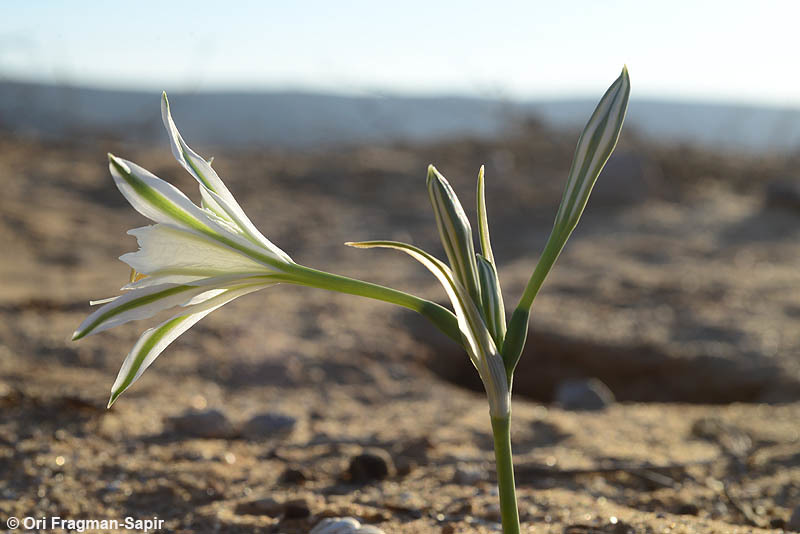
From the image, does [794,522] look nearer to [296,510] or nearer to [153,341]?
[296,510]

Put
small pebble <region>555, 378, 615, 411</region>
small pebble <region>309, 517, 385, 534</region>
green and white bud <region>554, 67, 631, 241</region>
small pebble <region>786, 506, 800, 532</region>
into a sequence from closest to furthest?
1. green and white bud <region>554, 67, 631, 241</region>
2. small pebble <region>309, 517, 385, 534</region>
3. small pebble <region>786, 506, 800, 532</region>
4. small pebble <region>555, 378, 615, 411</region>

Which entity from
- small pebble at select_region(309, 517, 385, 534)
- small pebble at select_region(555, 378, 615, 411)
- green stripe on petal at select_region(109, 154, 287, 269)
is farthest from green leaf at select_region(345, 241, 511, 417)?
small pebble at select_region(555, 378, 615, 411)

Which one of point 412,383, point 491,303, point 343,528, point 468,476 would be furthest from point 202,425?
point 491,303

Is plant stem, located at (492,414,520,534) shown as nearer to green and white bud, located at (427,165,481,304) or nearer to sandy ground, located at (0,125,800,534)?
green and white bud, located at (427,165,481,304)

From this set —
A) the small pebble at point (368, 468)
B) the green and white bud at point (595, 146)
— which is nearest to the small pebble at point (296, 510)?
the small pebble at point (368, 468)

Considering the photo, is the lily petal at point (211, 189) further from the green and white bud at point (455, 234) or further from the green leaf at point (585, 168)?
the green leaf at point (585, 168)

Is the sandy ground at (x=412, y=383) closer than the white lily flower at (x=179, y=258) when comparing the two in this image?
No
